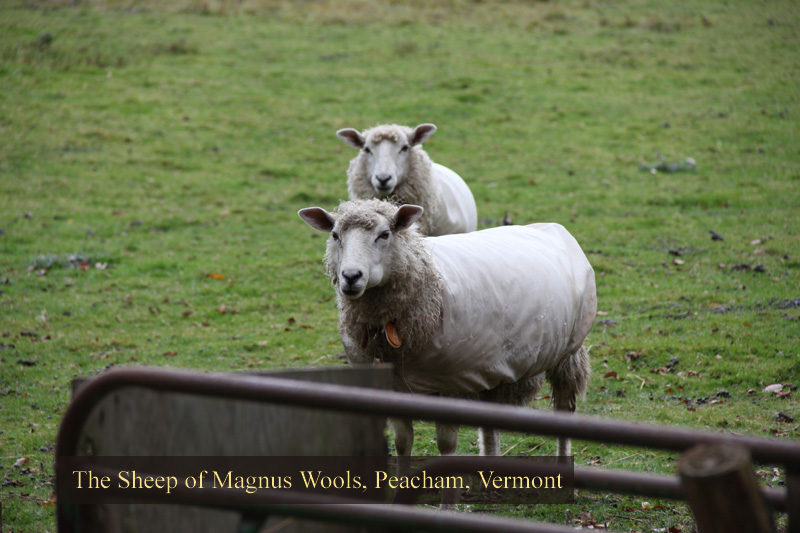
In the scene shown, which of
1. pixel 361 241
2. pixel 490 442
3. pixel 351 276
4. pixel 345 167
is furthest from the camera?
pixel 345 167

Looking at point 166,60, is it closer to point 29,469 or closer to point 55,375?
point 55,375

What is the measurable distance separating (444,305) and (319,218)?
3.48 ft

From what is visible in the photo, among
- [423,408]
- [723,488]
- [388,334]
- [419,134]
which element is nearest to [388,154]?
[419,134]

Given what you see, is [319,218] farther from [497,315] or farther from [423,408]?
[423,408]

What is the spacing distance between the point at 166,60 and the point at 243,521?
22221 millimetres

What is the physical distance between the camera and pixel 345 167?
16375 millimetres

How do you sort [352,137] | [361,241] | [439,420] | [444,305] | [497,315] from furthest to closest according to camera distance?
[352,137]
[497,315]
[444,305]
[361,241]
[439,420]

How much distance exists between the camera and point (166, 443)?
2467 mm

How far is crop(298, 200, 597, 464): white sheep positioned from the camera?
5043 mm

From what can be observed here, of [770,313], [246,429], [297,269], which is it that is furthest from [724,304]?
[246,429]

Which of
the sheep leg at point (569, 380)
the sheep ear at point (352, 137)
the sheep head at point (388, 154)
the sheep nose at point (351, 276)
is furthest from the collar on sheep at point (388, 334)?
the sheep ear at point (352, 137)

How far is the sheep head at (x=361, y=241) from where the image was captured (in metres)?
4.82

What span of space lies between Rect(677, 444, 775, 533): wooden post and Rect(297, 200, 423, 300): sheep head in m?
3.12

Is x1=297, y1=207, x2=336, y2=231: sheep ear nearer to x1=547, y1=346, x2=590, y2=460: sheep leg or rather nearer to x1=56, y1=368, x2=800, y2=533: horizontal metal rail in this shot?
x1=547, y1=346, x2=590, y2=460: sheep leg
